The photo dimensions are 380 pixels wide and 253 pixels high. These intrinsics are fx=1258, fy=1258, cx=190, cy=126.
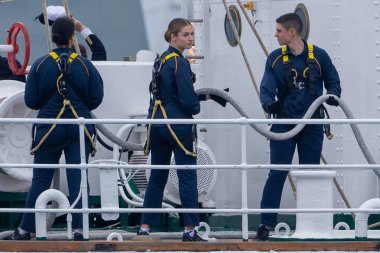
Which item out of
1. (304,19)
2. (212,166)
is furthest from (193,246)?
(304,19)

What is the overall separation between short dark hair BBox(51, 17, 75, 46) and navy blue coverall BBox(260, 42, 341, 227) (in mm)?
1599

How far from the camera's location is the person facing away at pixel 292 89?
10094 millimetres

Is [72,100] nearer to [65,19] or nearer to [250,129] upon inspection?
[65,19]

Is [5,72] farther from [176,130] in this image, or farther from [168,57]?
[176,130]

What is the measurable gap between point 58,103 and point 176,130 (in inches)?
37.6

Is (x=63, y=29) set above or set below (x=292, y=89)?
above

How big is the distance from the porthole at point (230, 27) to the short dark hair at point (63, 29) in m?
2.14

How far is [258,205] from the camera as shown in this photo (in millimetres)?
11344

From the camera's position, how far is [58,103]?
9828 millimetres

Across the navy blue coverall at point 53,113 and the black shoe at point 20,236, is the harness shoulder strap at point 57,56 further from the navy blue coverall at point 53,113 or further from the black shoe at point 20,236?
the black shoe at point 20,236

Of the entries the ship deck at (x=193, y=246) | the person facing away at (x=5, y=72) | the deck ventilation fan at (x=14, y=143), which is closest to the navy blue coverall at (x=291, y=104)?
the ship deck at (x=193, y=246)

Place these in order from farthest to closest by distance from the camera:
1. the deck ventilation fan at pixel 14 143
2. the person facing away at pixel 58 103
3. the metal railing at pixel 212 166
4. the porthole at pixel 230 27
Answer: the porthole at pixel 230 27, the deck ventilation fan at pixel 14 143, the person facing away at pixel 58 103, the metal railing at pixel 212 166

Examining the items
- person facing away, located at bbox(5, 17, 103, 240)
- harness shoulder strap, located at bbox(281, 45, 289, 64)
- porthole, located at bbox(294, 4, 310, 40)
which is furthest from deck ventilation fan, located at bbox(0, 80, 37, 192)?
porthole, located at bbox(294, 4, 310, 40)

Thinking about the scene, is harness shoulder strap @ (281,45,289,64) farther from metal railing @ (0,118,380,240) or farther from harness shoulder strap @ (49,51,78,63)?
harness shoulder strap @ (49,51,78,63)
